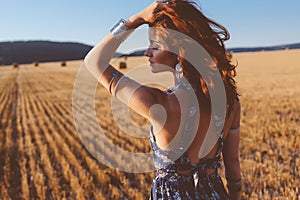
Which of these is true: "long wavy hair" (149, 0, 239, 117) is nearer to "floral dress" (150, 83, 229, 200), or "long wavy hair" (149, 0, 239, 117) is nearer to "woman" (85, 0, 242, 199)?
"woman" (85, 0, 242, 199)

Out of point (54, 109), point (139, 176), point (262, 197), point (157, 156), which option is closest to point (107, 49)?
point (157, 156)

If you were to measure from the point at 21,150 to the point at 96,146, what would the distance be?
1.52 meters

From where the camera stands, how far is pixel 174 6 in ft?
4.72

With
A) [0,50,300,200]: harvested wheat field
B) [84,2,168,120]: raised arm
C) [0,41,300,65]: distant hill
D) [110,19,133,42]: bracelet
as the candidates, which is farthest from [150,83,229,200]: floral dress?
[0,41,300,65]: distant hill

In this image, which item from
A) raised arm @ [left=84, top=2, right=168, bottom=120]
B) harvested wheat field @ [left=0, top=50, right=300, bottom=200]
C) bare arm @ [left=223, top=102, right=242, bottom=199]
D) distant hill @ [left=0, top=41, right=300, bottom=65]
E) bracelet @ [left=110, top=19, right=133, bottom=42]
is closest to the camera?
raised arm @ [left=84, top=2, right=168, bottom=120]

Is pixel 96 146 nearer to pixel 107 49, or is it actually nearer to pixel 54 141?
pixel 54 141

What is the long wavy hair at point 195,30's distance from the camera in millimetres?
1427

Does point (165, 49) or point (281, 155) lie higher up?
point (165, 49)

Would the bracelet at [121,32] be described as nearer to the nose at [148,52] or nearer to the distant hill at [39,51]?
the nose at [148,52]

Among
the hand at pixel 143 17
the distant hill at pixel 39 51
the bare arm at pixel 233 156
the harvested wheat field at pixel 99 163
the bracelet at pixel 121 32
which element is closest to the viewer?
the hand at pixel 143 17

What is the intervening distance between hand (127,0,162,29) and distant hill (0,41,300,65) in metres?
94.5

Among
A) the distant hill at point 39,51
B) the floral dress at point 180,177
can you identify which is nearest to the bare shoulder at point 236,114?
the floral dress at point 180,177

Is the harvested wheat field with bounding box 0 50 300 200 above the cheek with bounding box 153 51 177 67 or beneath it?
beneath

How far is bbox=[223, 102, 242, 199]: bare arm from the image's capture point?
1771 mm
